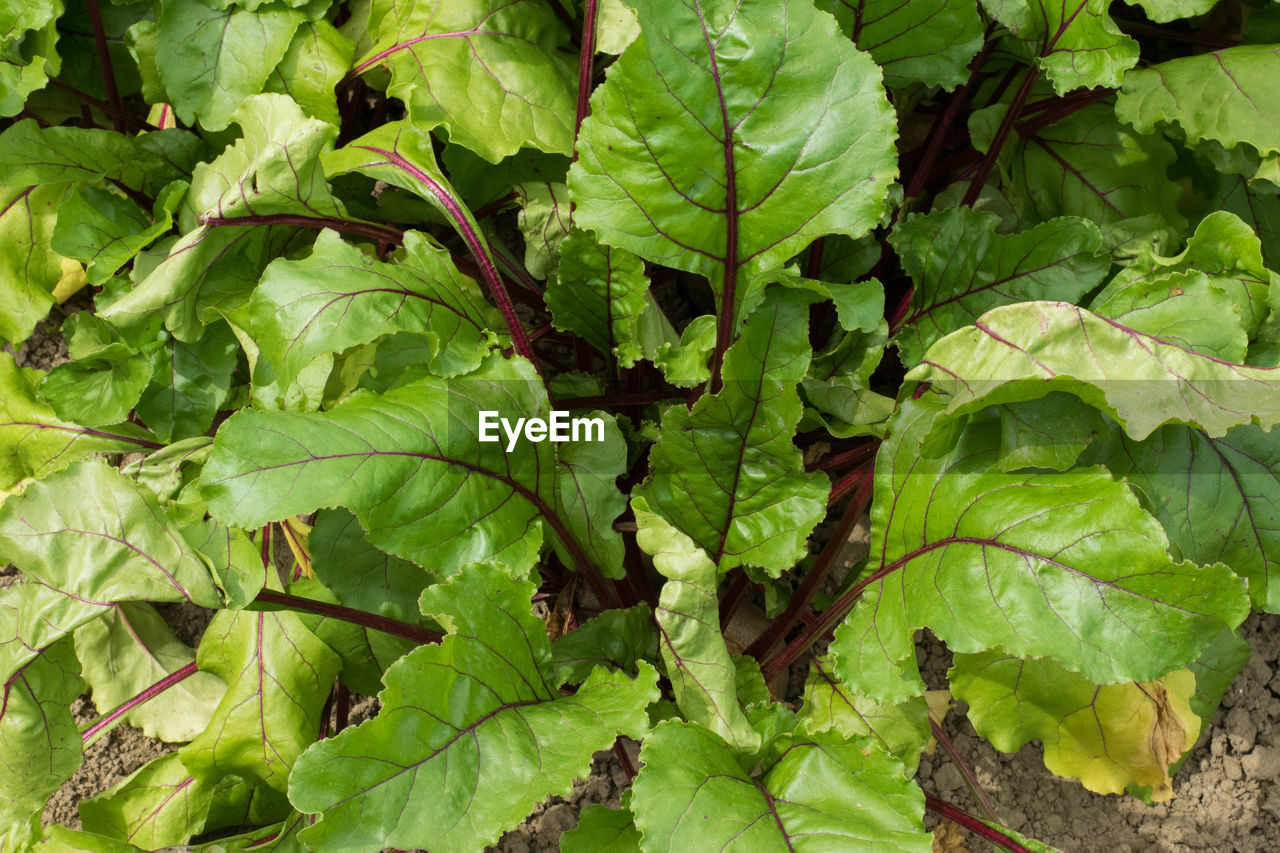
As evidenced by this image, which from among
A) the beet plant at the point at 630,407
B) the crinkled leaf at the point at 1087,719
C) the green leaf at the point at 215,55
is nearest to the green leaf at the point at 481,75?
the beet plant at the point at 630,407

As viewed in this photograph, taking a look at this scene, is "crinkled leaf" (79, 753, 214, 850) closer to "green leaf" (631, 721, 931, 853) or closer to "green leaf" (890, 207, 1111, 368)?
"green leaf" (631, 721, 931, 853)

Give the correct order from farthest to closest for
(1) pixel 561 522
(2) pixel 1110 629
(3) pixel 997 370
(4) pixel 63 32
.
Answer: (4) pixel 63 32, (1) pixel 561 522, (3) pixel 997 370, (2) pixel 1110 629

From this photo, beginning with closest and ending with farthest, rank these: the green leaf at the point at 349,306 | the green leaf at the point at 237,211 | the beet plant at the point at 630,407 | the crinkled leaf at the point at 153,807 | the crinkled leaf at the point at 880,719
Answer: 1. the beet plant at the point at 630,407
2. the green leaf at the point at 349,306
3. the green leaf at the point at 237,211
4. the crinkled leaf at the point at 880,719
5. the crinkled leaf at the point at 153,807

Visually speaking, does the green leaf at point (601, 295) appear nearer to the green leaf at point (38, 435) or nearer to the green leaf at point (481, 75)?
the green leaf at point (481, 75)

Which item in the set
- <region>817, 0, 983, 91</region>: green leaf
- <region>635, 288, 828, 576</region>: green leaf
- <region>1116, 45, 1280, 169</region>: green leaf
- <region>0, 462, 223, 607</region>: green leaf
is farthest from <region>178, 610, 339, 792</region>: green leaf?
<region>1116, 45, 1280, 169</region>: green leaf

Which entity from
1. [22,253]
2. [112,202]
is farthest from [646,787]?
[22,253]

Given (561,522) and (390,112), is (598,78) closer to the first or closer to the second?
(390,112)

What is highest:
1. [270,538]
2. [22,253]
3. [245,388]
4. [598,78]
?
[598,78]
